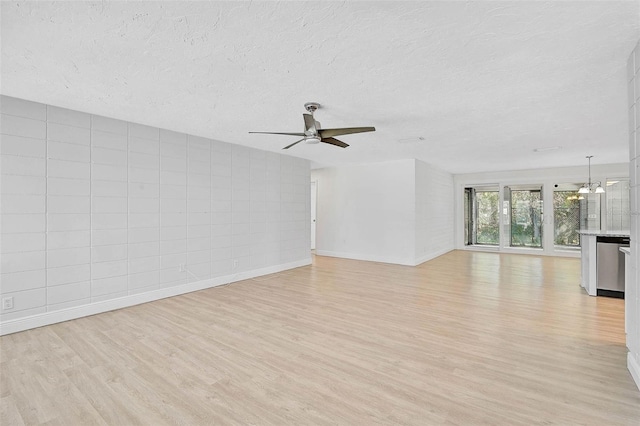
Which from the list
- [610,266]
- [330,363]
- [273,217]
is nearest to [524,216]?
[610,266]

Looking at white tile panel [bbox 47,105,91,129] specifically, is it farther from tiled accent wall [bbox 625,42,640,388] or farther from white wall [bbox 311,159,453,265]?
white wall [bbox 311,159,453,265]

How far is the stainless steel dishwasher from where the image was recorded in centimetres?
429

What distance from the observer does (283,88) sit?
2965mm

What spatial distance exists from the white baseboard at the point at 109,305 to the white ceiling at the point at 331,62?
2.43 metres

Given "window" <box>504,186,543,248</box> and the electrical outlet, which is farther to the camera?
"window" <box>504,186,543,248</box>

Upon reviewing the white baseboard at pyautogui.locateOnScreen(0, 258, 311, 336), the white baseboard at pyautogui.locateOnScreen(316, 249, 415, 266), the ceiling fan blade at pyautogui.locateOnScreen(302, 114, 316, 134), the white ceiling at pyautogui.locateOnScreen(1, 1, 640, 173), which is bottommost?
the white baseboard at pyautogui.locateOnScreen(0, 258, 311, 336)

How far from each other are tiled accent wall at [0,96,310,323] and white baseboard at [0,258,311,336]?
5 cm

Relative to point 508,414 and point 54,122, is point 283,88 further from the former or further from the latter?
point 508,414

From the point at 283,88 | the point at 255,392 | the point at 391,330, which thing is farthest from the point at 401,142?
the point at 255,392

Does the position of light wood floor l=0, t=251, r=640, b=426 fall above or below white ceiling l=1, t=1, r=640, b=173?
below

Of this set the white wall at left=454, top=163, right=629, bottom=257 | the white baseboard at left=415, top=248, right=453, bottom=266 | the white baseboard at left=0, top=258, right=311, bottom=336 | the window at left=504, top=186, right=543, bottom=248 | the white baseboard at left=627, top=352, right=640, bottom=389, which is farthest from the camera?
the window at left=504, top=186, right=543, bottom=248

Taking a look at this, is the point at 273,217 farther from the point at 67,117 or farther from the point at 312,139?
the point at 67,117

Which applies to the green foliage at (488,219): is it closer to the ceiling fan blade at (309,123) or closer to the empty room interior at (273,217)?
the empty room interior at (273,217)

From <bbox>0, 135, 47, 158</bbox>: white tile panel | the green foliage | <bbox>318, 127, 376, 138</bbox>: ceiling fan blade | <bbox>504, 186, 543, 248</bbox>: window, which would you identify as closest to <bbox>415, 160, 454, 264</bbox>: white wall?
the green foliage
